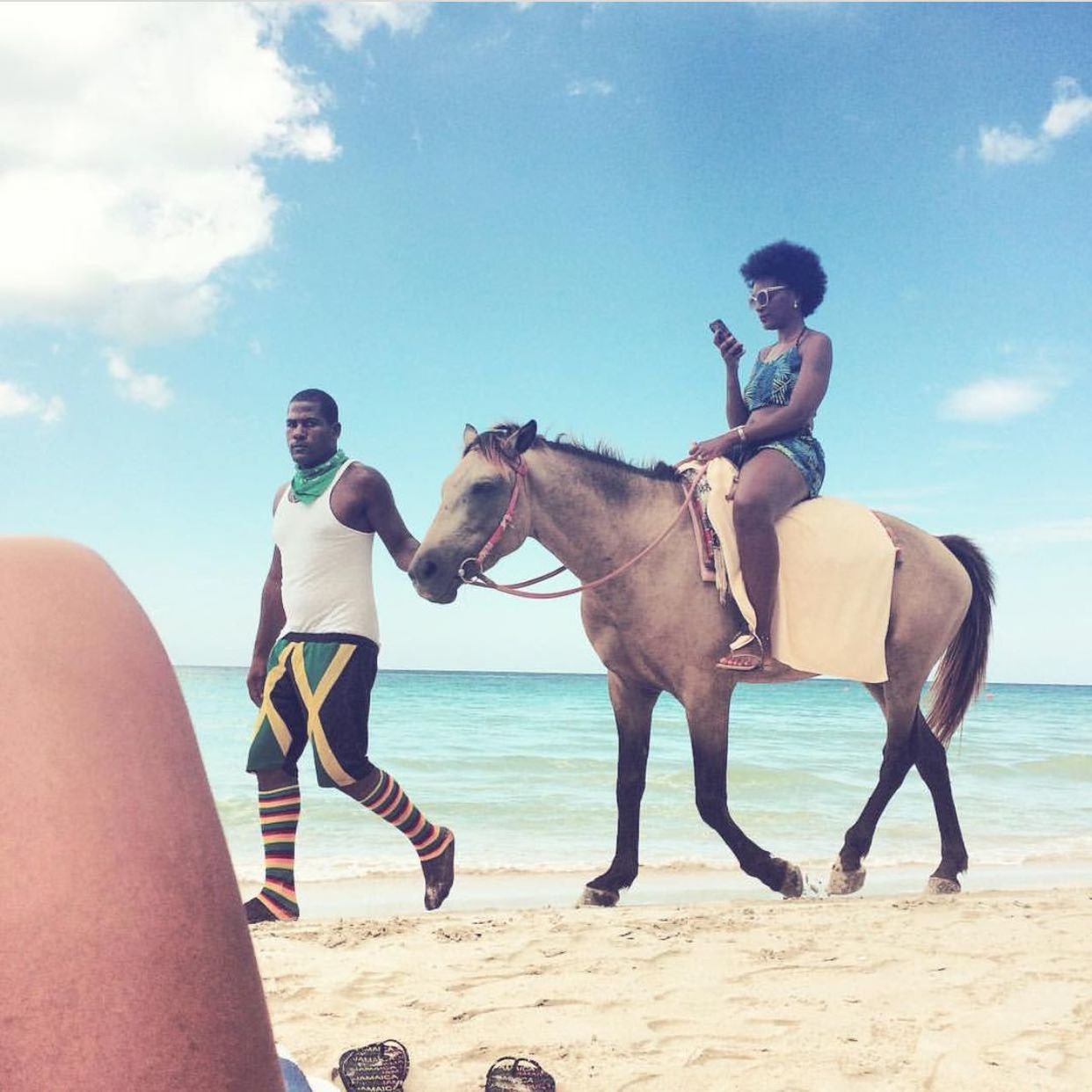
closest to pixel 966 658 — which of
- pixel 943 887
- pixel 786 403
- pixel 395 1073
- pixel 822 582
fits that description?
pixel 943 887

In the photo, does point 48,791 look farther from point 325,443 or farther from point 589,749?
point 589,749

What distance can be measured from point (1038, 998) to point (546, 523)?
88.7 inches

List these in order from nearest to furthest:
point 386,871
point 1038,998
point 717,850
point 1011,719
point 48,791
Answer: point 48,791 < point 1038,998 < point 386,871 < point 717,850 < point 1011,719

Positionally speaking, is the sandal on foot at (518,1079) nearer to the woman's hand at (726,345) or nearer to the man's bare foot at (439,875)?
the man's bare foot at (439,875)

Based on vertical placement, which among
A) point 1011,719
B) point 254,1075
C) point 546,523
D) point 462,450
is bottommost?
point 1011,719

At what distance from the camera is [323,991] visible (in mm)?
2873

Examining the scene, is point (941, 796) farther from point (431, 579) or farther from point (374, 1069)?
point (374, 1069)

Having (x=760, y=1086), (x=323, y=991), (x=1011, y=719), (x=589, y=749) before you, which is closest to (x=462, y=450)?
(x=323, y=991)

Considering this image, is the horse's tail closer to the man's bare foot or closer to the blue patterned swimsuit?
the blue patterned swimsuit

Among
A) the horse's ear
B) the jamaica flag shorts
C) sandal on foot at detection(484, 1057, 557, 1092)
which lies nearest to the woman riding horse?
the horse's ear

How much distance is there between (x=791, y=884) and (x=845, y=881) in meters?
0.46

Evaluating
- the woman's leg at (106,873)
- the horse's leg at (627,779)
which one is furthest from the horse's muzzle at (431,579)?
the woman's leg at (106,873)

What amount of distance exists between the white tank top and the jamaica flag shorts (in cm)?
5

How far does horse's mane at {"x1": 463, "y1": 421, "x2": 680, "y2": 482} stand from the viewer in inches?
150
